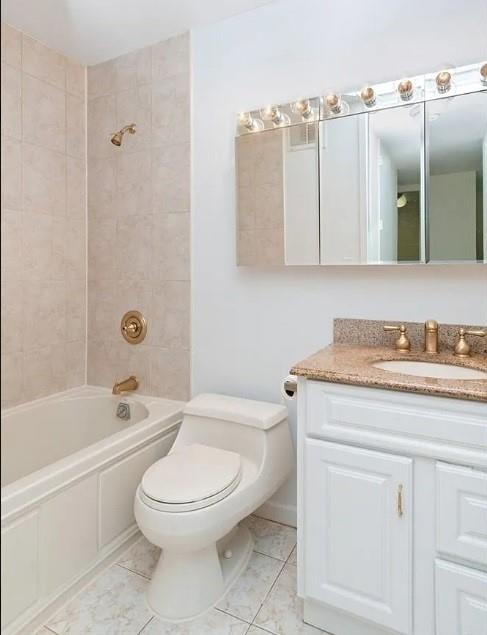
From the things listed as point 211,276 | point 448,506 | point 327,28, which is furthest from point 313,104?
point 448,506

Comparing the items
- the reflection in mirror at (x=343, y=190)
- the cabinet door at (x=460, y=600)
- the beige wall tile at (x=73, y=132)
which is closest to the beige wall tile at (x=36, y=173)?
the beige wall tile at (x=73, y=132)

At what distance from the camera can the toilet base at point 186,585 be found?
1428 mm

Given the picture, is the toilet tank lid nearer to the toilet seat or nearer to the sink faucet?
the toilet seat

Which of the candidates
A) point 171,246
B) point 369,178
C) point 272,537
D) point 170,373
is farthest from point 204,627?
point 369,178

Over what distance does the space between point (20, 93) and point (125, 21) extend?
1.57 m

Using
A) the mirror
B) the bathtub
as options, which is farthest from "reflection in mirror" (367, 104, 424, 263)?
the bathtub

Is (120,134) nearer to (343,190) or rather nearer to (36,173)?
(343,190)

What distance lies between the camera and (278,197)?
1.85 metres

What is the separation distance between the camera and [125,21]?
1.95 m

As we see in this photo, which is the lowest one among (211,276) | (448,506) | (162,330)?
(448,506)

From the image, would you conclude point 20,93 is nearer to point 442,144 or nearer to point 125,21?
point 442,144

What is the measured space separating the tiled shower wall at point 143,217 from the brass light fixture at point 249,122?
0.33 m

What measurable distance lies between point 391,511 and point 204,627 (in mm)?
737

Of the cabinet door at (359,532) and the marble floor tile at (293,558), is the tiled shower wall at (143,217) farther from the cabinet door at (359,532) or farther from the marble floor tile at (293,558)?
the cabinet door at (359,532)
